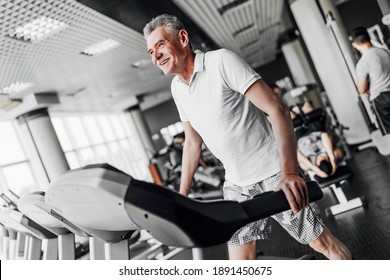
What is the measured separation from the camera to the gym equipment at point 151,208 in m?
0.71

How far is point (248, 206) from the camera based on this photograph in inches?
32.8

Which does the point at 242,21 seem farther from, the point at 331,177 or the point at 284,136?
the point at 284,136

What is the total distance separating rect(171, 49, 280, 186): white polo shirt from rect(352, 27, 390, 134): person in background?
74.4 inches

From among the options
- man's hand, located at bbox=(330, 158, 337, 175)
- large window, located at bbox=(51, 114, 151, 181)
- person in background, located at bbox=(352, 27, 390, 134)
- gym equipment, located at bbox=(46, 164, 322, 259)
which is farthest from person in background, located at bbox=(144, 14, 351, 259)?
man's hand, located at bbox=(330, 158, 337, 175)

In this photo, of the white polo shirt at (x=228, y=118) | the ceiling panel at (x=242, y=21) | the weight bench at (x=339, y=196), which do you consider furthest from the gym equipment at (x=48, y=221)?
the weight bench at (x=339, y=196)

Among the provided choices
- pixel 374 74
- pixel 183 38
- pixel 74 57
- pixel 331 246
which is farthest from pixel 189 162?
pixel 74 57

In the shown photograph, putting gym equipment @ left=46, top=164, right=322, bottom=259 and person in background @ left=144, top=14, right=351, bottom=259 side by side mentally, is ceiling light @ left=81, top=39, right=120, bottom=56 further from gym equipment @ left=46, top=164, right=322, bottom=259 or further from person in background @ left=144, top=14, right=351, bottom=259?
gym equipment @ left=46, top=164, right=322, bottom=259

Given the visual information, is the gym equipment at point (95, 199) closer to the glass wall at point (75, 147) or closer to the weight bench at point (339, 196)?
the glass wall at point (75, 147)

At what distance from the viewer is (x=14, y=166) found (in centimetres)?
184

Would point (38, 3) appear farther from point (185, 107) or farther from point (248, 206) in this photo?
point (248, 206)

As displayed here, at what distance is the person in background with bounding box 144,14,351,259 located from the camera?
1140mm

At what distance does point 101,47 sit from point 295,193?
378 cm
